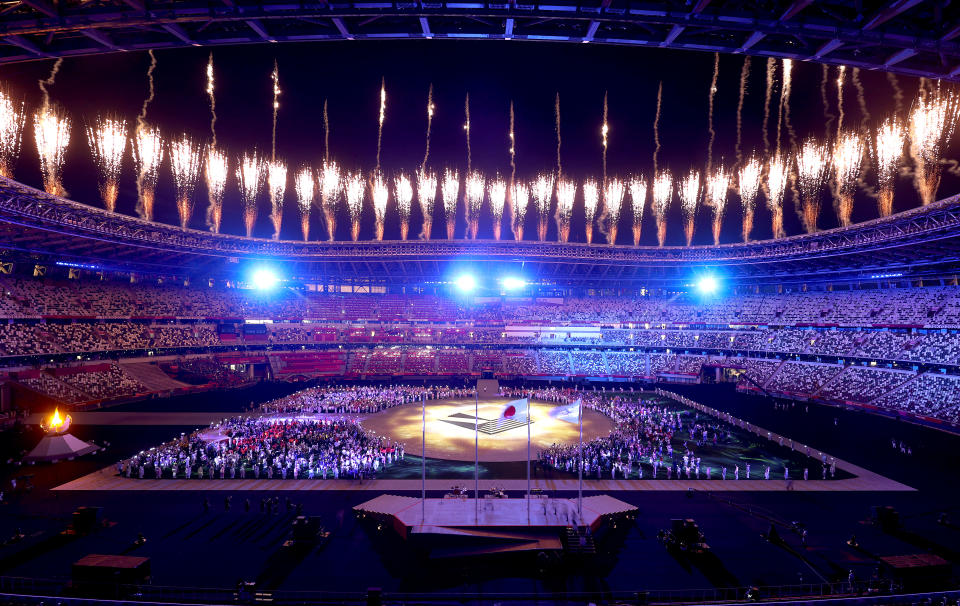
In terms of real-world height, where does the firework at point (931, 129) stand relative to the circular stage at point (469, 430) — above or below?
above

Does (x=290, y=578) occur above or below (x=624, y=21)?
below

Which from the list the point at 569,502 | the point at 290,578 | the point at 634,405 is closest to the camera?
the point at 290,578

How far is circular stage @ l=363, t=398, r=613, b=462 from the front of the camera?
3020cm

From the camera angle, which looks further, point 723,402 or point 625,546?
point 723,402

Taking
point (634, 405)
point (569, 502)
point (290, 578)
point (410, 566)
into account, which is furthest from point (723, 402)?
point (290, 578)

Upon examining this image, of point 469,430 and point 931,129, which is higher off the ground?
point 931,129

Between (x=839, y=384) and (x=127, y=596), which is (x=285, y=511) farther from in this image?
(x=839, y=384)

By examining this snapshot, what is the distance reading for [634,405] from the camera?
43406 mm

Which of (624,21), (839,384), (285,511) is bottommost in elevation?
(285,511)

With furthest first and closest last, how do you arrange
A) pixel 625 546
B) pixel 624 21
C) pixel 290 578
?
pixel 625 546 < pixel 290 578 < pixel 624 21

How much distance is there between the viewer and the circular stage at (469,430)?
30198 millimetres

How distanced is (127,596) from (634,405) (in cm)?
3880

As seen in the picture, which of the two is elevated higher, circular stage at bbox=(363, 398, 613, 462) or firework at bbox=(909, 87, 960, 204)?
firework at bbox=(909, 87, 960, 204)

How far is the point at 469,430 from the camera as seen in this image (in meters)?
36.3
